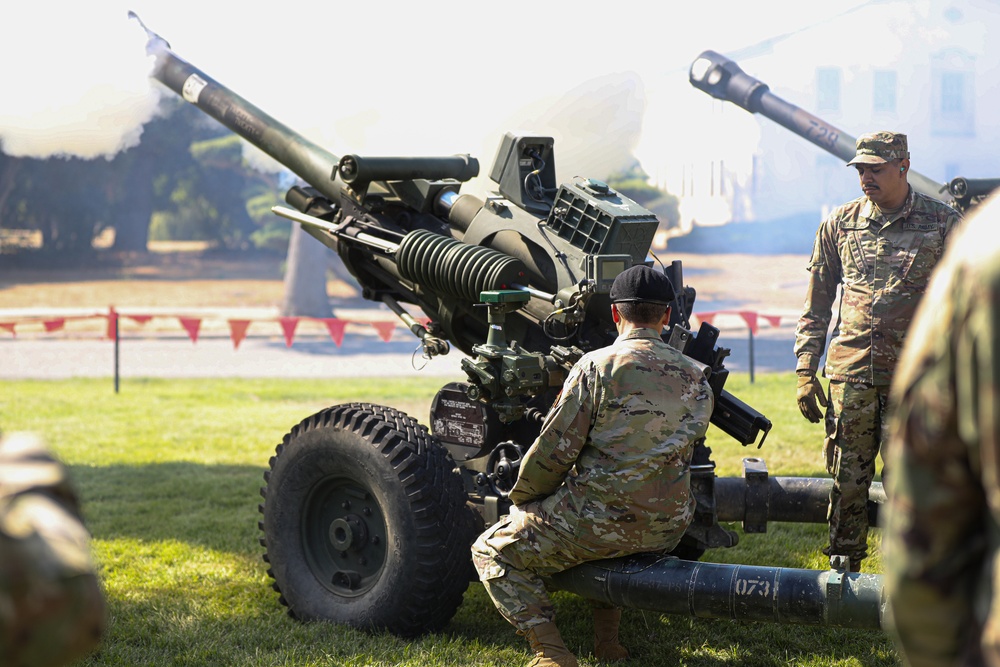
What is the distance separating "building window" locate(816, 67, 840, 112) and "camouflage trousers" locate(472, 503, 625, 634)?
54.6 feet

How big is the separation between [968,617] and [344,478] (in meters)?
3.45

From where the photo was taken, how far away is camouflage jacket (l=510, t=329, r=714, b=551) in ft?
12.2

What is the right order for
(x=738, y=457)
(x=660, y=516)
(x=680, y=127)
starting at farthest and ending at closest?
(x=680, y=127), (x=738, y=457), (x=660, y=516)

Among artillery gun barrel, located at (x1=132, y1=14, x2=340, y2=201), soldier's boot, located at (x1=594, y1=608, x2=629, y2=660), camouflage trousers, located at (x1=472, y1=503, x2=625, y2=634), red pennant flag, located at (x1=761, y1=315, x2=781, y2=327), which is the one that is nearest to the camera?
camouflage trousers, located at (x1=472, y1=503, x2=625, y2=634)

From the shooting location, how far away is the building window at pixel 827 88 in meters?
19.1

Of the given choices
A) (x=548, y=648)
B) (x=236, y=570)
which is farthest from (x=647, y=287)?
(x=236, y=570)

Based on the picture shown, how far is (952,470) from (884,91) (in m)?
18.5

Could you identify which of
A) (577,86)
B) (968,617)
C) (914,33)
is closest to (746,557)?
(968,617)

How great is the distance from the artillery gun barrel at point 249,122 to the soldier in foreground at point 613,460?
2.41 meters

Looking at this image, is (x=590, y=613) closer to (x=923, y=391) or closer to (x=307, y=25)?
(x=923, y=391)

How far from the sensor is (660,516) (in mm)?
3828

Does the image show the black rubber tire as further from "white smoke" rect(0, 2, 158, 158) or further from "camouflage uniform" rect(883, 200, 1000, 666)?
"white smoke" rect(0, 2, 158, 158)

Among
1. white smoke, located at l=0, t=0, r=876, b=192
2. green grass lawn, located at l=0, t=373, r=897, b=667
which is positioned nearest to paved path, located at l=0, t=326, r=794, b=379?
white smoke, located at l=0, t=0, r=876, b=192

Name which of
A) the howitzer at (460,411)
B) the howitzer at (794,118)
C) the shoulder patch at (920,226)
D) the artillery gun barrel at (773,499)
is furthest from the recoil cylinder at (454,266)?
Result: the howitzer at (794,118)
